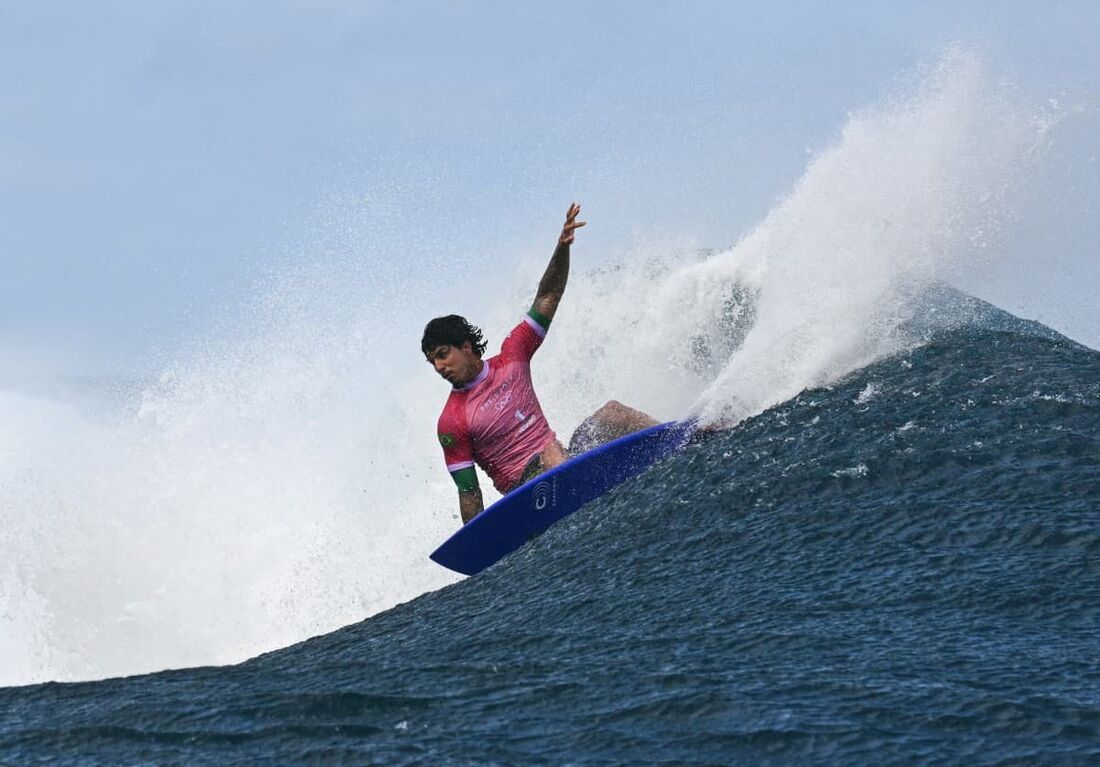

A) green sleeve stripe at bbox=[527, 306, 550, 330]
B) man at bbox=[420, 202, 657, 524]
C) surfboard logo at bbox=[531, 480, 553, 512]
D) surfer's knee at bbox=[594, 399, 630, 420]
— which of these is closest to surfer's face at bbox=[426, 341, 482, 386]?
man at bbox=[420, 202, 657, 524]

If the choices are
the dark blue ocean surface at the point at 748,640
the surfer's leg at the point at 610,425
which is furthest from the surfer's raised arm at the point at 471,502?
the surfer's leg at the point at 610,425

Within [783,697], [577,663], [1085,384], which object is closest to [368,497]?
[1085,384]

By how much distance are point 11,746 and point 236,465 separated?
Result: 10022 mm

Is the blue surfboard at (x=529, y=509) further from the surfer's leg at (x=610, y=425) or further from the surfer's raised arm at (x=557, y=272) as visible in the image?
the surfer's raised arm at (x=557, y=272)

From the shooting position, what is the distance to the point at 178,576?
39.3ft

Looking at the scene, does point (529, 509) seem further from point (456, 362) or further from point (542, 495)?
point (456, 362)

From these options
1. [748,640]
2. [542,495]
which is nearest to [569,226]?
[542,495]

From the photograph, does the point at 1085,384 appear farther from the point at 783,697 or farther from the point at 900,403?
the point at 783,697

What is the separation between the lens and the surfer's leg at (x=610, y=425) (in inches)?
316

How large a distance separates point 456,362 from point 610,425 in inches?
54.1

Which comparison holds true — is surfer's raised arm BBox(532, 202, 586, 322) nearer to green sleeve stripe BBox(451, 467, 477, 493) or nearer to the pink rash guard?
the pink rash guard

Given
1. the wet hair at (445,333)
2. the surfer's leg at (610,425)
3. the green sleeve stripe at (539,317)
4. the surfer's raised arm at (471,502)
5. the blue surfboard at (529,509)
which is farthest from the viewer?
the surfer's leg at (610,425)

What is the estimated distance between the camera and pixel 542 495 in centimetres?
717

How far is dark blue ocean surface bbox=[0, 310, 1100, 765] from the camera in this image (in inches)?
135
